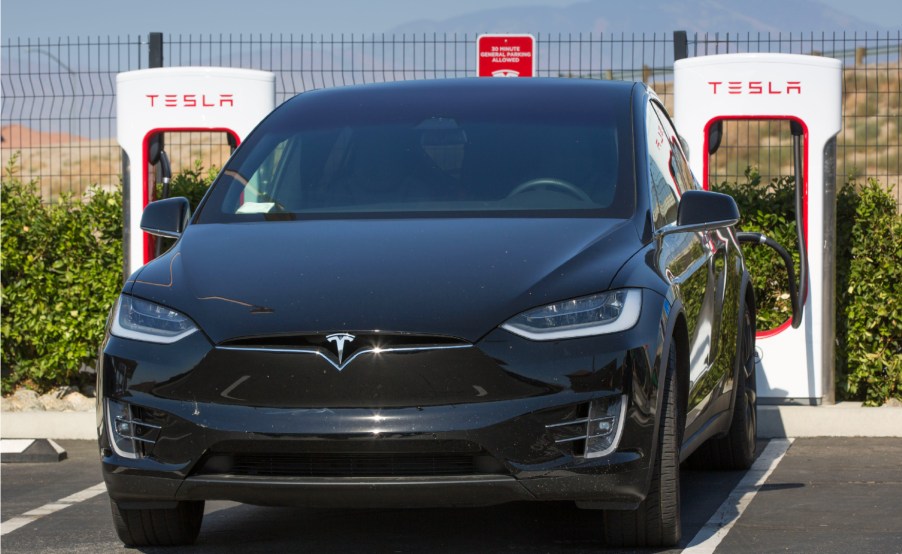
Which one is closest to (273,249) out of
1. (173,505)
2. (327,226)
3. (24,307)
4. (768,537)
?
(327,226)

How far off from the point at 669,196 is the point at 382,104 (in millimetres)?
1208

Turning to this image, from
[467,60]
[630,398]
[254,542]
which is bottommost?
[254,542]

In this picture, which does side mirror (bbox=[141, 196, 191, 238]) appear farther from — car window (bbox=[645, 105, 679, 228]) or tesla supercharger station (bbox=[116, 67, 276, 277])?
tesla supercharger station (bbox=[116, 67, 276, 277])

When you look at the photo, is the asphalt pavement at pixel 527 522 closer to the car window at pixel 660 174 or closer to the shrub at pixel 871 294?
the car window at pixel 660 174

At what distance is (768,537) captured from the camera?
5723 millimetres

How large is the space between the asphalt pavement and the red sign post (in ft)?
15.1

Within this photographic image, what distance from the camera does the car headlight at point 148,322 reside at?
4.84 meters

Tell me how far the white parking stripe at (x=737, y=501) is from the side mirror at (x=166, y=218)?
2196mm

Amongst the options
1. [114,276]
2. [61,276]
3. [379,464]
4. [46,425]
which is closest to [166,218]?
[379,464]

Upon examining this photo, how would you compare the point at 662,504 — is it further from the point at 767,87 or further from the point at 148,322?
the point at 767,87

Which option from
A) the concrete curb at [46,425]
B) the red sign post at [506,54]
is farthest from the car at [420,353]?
the red sign post at [506,54]

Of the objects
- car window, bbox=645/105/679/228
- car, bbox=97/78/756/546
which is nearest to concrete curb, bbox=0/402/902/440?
car window, bbox=645/105/679/228

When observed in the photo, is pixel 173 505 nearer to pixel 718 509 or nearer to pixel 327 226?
pixel 327 226

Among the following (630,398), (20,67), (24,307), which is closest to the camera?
(630,398)
